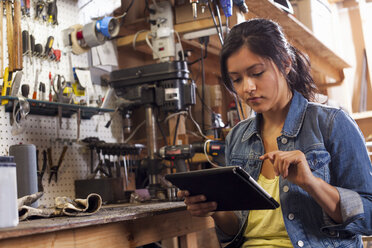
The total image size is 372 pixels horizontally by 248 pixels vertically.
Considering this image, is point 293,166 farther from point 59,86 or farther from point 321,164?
point 59,86

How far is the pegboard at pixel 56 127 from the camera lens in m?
1.96

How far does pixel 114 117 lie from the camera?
7.98ft

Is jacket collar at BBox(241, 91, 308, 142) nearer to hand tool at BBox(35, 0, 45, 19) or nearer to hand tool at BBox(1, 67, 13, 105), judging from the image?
hand tool at BBox(1, 67, 13, 105)

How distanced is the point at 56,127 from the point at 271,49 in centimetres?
110

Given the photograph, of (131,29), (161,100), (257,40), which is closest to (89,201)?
(257,40)

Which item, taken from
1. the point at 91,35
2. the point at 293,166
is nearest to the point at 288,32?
the point at 91,35

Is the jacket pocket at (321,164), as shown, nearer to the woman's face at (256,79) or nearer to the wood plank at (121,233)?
the woman's face at (256,79)

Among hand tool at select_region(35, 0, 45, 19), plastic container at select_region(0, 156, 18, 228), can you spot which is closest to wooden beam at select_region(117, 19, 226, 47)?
Result: hand tool at select_region(35, 0, 45, 19)

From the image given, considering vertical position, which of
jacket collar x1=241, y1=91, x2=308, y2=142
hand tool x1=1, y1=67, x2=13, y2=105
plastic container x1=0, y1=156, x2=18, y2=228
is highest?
hand tool x1=1, y1=67, x2=13, y2=105

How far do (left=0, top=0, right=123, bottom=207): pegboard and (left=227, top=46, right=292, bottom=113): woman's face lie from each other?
3.16 ft

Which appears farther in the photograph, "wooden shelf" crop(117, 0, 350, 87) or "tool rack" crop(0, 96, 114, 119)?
"wooden shelf" crop(117, 0, 350, 87)

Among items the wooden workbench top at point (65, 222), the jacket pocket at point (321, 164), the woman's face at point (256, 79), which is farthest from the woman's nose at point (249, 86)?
the wooden workbench top at point (65, 222)

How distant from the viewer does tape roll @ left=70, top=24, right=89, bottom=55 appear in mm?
2162

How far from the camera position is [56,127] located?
6.88 feet
